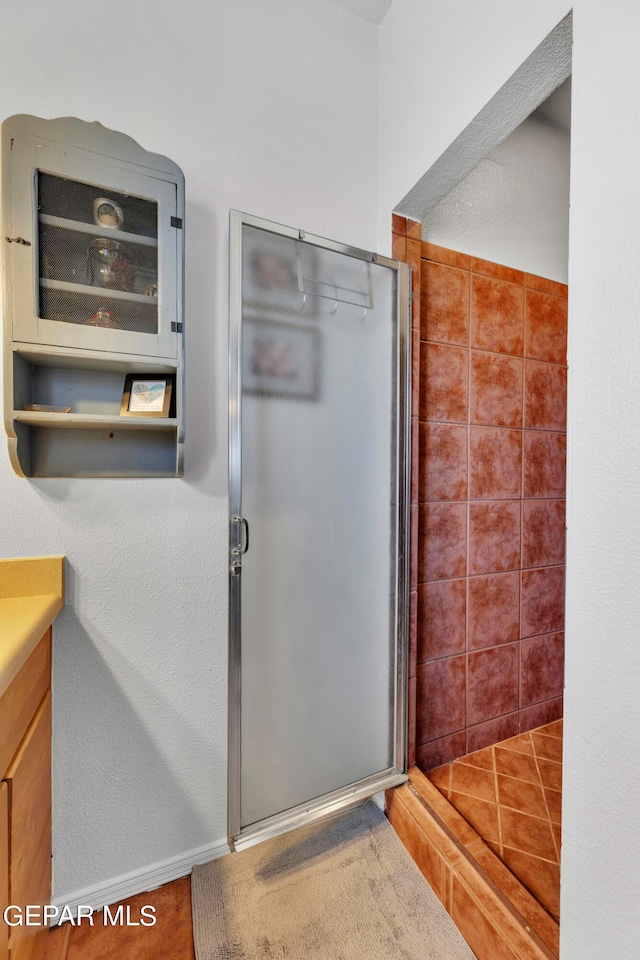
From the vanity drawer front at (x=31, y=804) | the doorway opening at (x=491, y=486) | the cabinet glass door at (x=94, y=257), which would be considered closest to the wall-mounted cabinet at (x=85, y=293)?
the cabinet glass door at (x=94, y=257)

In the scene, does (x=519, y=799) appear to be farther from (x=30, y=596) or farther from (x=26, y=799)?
(x=30, y=596)

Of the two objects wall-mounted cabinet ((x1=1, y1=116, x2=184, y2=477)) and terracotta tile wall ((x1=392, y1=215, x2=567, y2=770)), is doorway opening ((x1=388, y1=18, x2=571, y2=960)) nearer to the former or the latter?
terracotta tile wall ((x1=392, y1=215, x2=567, y2=770))

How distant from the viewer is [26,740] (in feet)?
2.95

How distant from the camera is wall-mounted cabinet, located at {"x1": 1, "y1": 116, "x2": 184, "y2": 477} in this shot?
0.98 meters

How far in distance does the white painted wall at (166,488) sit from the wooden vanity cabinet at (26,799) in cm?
8

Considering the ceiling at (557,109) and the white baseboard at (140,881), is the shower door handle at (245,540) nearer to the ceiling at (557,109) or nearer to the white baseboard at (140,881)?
the white baseboard at (140,881)

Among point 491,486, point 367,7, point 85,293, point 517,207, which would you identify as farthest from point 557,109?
point 85,293

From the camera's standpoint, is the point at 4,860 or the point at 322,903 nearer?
the point at 4,860

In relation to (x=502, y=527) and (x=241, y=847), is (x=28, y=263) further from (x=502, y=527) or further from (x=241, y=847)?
(x=502, y=527)

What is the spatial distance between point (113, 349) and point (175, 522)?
51 centimetres

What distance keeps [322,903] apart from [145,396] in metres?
1.50

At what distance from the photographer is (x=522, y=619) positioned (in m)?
1.90

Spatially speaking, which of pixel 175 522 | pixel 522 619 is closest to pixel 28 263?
pixel 175 522

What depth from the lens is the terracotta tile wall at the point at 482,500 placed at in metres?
1.65
